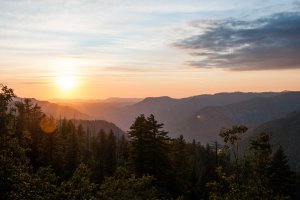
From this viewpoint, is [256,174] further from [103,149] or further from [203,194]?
[103,149]

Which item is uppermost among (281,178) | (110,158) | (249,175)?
(249,175)

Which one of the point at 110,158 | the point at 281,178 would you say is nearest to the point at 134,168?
the point at 281,178

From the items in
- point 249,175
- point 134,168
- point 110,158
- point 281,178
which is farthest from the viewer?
point 110,158

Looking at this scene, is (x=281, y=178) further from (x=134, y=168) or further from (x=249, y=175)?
(x=249, y=175)

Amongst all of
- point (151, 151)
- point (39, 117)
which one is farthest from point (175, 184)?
point (39, 117)

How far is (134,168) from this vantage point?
5250 cm

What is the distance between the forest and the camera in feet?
64.1

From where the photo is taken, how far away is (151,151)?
172 feet

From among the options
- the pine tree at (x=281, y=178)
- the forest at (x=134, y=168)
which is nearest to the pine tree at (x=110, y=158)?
the forest at (x=134, y=168)

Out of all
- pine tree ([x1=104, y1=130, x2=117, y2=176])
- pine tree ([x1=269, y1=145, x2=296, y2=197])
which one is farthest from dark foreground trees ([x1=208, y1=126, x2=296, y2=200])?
pine tree ([x1=104, y1=130, x2=117, y2=176])

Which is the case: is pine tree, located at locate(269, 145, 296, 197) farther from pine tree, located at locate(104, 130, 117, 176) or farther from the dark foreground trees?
pine tree, located at locate(104, 130, 117, 176)

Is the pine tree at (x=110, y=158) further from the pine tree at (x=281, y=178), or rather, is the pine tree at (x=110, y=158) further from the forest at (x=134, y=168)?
the pine tree at (x=281, y=178)

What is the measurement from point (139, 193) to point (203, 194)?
5069cm

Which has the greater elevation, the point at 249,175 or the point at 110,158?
the point at 249,175
